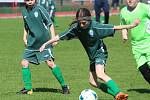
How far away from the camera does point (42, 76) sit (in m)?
12.5

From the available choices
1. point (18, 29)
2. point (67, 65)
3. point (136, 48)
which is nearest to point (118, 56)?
point (67, 65)

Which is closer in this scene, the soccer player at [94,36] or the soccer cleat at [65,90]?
the soccer player at [94,36]

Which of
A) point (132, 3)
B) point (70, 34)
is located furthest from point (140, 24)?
point (70, 34)

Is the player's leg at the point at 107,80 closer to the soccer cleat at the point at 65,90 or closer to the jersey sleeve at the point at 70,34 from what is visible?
the jersey sleeve at the point at 70,34

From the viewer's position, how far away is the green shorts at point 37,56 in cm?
1016

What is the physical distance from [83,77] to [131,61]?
10.1ft

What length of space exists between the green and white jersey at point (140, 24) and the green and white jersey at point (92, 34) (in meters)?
1.35

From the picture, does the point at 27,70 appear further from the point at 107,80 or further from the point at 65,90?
the point at 107,80

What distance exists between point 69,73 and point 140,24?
9.81 ft

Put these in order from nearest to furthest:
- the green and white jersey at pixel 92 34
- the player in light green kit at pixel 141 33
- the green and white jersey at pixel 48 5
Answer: the green and white jersey at pixel 92 34, the player in light green kit at pixel 141 33, the green and white jersey at pixel 48 5

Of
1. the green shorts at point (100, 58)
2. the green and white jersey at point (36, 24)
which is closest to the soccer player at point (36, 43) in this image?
the green and white jersey at point (36, 24)

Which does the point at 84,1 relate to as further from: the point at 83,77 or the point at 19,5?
the point at 83,77

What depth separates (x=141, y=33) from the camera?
10367 mm

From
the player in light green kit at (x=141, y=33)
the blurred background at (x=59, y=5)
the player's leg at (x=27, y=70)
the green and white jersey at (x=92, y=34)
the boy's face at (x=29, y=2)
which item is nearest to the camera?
the green and white jersey at (x=92, y=34)
